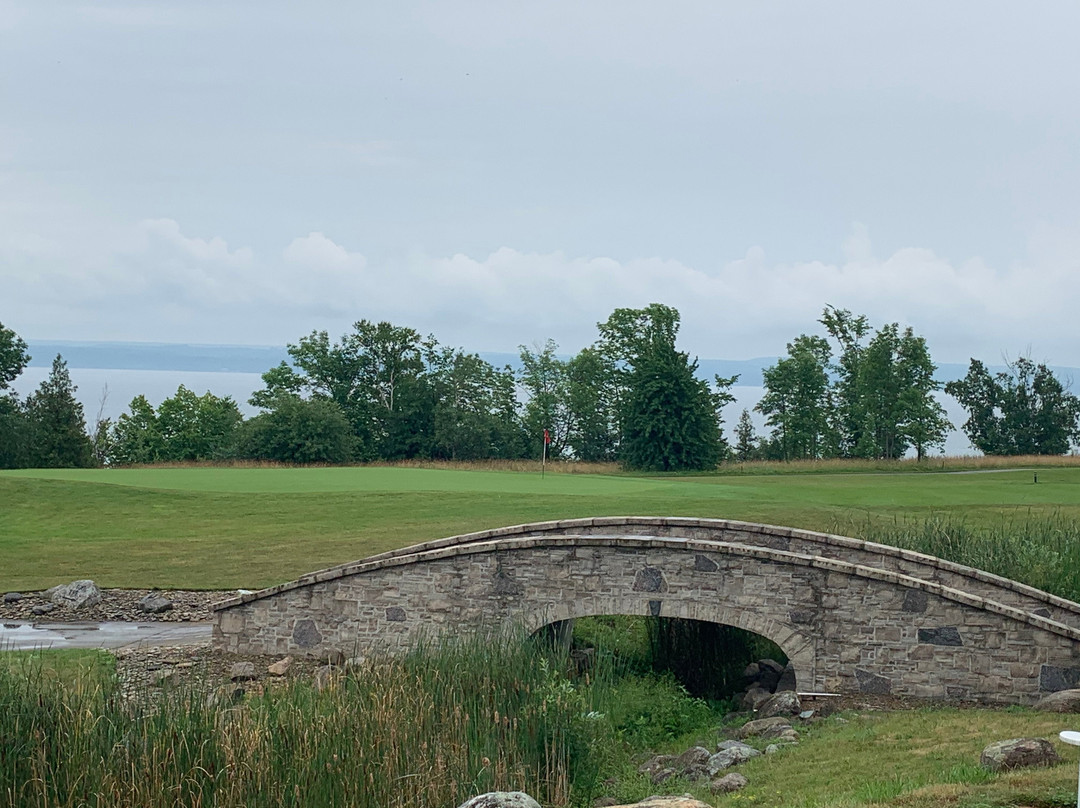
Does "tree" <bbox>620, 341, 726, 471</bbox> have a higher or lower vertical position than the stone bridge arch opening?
higher

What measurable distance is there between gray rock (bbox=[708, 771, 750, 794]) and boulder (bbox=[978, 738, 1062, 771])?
6.41ft

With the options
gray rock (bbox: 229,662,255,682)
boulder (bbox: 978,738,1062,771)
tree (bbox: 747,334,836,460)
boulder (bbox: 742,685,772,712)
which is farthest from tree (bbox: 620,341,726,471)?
boulder (bbox: 978,738,1062,771)

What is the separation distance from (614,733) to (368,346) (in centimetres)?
5159

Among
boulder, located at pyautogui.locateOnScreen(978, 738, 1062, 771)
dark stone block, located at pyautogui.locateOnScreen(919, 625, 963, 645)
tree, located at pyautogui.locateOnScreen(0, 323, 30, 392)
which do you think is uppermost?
tree, located at pyautogui.locateOnScreen(0, 323, 30, 392)

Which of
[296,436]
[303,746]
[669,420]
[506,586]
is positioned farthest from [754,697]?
[296,436]

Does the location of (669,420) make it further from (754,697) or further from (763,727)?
(763,727)

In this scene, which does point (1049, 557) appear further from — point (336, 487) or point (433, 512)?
point (336, 487)

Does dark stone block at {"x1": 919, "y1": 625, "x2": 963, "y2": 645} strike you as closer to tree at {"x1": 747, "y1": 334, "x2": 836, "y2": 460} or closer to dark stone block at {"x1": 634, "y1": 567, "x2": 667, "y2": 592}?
dark stone block at {"x1": 634, "y1": 567, "x2": 667, "y2": 592}

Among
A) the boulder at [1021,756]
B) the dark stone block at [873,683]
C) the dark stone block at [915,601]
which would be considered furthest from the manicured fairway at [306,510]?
the boulder at [1021,756]

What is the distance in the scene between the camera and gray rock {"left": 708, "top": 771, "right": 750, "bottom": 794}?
380 inches

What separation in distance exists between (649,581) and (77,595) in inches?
375

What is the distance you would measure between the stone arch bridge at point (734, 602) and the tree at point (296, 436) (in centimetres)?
Result: 3659

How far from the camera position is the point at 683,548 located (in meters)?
14.1

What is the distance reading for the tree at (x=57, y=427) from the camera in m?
50.3
